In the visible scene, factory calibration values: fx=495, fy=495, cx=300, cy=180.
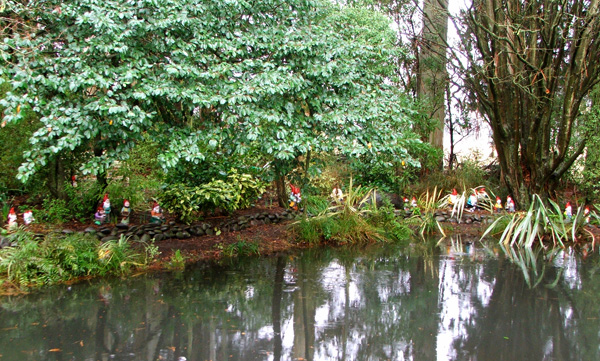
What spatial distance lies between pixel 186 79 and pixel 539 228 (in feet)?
22.6

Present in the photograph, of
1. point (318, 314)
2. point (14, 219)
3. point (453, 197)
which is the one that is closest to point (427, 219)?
point (453, 197)

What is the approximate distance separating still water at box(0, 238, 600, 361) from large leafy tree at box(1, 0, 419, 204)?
1.65 metres

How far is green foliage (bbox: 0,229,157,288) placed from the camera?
6000mm

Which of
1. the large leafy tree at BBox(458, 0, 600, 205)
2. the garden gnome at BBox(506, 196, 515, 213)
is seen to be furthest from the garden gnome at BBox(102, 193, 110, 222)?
the garden gnome at BBox(506, 196, 515, 213)

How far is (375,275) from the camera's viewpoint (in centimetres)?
698

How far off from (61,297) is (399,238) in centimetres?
605

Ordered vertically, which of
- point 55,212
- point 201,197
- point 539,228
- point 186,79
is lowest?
point 539,228

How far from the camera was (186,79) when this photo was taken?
6.48 m

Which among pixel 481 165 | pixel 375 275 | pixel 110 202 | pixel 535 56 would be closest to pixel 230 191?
pixel 110 202

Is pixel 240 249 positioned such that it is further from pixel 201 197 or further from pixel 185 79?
pixel 185 79

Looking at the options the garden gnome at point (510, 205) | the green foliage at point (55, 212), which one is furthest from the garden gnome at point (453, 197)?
the green foliage at point (55, 212)

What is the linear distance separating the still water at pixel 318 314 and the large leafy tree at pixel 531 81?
3.49m

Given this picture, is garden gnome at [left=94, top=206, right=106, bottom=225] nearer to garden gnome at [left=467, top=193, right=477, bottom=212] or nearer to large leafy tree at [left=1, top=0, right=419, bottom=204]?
large leafy tree at [left=1, top=0, right=419, bottom=204]

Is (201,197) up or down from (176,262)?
up
